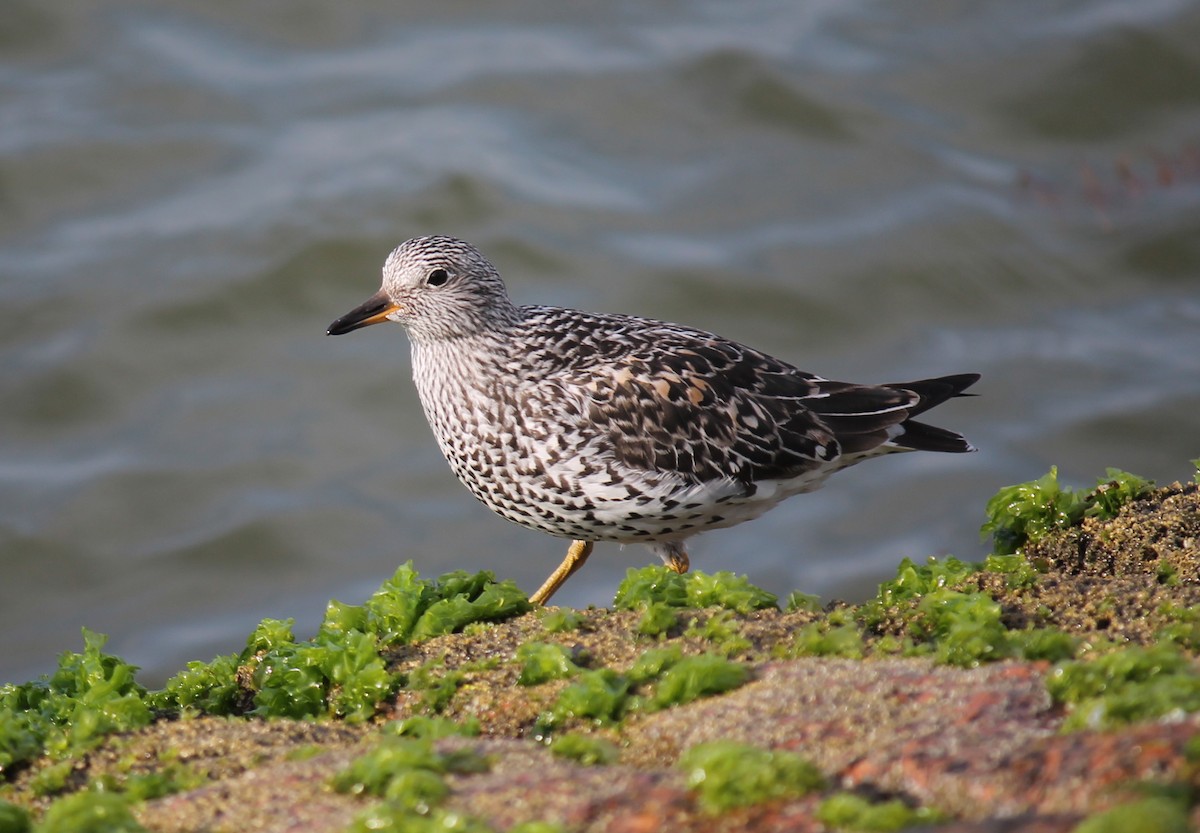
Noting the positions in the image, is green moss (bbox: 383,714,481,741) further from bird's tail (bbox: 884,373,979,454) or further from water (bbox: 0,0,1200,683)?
water (bbox: 0,0,1200,683)

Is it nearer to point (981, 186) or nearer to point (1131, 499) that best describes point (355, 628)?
point (1131, 499)

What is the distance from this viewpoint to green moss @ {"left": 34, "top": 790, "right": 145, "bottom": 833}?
3.67m

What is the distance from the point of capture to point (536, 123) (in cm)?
1454

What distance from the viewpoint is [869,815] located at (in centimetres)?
329

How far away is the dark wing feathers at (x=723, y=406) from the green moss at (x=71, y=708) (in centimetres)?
251

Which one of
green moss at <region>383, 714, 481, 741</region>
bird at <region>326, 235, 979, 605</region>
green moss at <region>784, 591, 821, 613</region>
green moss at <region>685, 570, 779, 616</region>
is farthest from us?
bird at <region>326, 235, 979, 605</region>

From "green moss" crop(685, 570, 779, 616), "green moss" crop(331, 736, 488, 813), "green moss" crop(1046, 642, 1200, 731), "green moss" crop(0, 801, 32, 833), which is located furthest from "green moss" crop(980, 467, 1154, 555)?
"green moss" crop(0, 801, 32, 833)

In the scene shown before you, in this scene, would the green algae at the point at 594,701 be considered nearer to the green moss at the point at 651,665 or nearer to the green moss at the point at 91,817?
the green moss at the point at 651,665

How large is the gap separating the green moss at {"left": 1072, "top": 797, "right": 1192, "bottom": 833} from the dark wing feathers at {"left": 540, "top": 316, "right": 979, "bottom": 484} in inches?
149

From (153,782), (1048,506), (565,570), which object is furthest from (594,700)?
(565,570)

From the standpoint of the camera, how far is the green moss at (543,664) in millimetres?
4742

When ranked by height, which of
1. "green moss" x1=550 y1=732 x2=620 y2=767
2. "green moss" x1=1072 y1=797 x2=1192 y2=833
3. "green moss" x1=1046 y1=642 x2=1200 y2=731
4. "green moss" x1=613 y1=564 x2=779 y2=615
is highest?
"green moss" x1=613 y1=564 x2=779 y2=615

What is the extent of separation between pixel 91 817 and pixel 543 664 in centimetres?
158

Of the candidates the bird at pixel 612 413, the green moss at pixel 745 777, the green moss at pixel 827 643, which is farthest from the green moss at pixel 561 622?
the green moss at pixel 745 777
